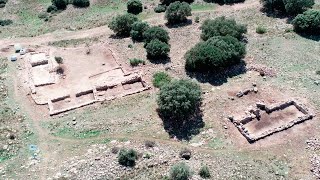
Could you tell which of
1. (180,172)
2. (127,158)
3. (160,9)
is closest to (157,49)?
(160,9)

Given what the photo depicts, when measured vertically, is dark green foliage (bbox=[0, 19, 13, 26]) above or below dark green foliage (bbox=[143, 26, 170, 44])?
below

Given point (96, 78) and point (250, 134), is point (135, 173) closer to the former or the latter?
point (250, 134)

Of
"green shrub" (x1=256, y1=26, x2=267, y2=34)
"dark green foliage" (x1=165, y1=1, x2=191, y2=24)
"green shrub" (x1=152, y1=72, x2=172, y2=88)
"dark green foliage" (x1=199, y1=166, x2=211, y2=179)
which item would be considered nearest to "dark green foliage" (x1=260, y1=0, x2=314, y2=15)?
"green shrub" (x1=256, y1=26, x2=267, y2=34)

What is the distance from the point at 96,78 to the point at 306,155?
2587cm

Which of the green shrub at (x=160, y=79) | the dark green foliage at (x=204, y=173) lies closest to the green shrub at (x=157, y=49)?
the green shrub at (x=160, y=79)

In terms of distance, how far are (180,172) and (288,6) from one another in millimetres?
35091

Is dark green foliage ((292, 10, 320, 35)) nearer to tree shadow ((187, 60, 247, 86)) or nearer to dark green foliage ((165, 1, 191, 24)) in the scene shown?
tree shadow ((187, 60, 247, 86))

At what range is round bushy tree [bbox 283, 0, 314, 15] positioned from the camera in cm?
6462

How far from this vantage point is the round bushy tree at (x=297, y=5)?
212 feet

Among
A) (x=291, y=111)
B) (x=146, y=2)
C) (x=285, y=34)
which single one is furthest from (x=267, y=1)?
(x=291, y=111)

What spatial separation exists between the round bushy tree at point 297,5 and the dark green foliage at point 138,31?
20.4 metres

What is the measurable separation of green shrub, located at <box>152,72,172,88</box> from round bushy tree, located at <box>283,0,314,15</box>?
22714 millimetres

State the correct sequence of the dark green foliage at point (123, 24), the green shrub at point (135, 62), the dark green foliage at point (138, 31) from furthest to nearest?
the dark green foliage at point (123, 24), the dark green foliage at point (138, 31), the green shrub at point (135, 62)

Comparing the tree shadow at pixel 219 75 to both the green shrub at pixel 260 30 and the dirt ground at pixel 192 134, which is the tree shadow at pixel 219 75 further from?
the green shrub at pixel 260 30
